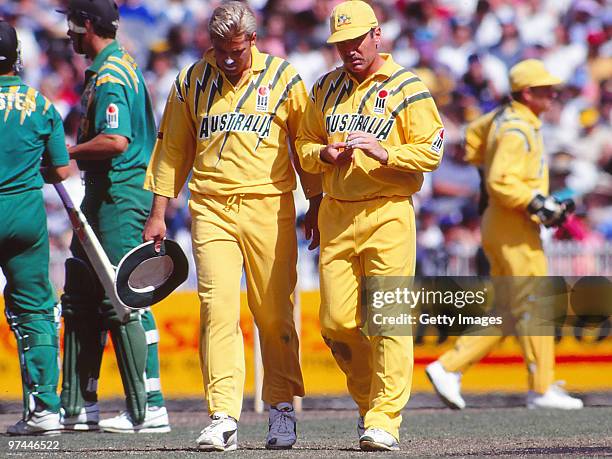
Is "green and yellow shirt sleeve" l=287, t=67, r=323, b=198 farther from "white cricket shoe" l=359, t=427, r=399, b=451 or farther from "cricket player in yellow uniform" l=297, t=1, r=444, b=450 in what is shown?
"white cricket shoe" l=359, t=427, r=399, b=451

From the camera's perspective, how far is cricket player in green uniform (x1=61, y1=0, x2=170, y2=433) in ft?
26.6

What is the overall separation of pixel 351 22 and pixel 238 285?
151cm

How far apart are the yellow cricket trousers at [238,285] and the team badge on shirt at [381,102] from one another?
0.76 meters

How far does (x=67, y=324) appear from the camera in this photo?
8453 mm

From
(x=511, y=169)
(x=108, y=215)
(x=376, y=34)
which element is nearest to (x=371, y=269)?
(x=376, y=34)

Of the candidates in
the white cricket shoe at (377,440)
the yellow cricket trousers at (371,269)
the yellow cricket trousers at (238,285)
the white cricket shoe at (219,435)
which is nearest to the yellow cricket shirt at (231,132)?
the yellow cricket trousers at (238,285)

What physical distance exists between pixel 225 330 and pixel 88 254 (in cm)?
157

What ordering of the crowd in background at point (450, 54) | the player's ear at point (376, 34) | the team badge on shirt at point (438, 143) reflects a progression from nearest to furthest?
the team badge on shirt at point (438, 143) → the player's ear at point (376, 34) → the crowd in background at point (450, 54)

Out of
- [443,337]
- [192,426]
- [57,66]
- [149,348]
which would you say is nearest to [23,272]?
[149,348]

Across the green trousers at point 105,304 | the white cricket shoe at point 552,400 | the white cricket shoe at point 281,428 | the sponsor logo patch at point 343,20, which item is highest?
the sponsor logo patch at point 343,20

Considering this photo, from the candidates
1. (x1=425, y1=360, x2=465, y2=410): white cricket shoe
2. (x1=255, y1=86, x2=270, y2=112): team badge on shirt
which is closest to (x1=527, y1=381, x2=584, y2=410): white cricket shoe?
(x1=425, y1=360, x2=465, y2=410): white cricket shoe

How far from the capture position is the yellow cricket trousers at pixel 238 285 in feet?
22.6

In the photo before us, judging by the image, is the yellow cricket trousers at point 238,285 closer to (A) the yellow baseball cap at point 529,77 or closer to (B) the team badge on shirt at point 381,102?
(B) the team badge on shirt at point 381,102

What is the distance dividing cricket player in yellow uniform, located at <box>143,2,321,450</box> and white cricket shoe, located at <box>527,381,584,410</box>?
3.54 m
